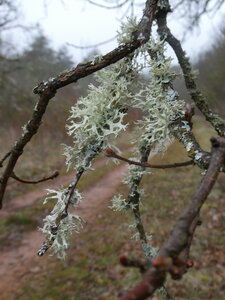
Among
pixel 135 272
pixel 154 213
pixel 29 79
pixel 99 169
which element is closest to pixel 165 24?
pixel 135 272

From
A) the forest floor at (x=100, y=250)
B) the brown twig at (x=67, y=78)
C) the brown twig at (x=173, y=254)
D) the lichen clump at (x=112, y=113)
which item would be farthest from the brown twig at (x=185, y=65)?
the forest floor at (x=100, y=250)

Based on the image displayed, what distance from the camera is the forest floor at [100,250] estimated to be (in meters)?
5.02

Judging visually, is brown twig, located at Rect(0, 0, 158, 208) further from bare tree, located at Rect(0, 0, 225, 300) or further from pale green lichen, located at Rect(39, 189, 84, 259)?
pale green lichen, located at Rect(39, 189, 84, 259)

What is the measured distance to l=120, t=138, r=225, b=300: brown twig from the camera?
377 mm

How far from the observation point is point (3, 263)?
609 centimetres

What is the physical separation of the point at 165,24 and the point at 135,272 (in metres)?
4.75

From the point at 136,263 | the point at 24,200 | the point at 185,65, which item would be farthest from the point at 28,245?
the point at 136,263

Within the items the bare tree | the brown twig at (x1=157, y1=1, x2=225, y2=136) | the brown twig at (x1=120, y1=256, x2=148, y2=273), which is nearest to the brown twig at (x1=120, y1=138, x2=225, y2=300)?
the brown twig at (x1=120, y1=256, x2=148, y2=273)

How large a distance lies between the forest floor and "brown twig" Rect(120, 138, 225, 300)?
113 inches

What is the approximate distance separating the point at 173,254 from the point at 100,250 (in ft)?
19.5

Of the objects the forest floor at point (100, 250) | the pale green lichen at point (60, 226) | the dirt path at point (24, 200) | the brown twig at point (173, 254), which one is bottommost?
the brown twig at point (173, 254)

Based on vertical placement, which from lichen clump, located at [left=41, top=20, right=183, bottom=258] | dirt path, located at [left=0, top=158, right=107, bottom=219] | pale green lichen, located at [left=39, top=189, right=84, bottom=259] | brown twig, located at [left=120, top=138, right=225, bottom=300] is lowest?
brown twig, located at [left=120, top=138, right=225, bottom=300]

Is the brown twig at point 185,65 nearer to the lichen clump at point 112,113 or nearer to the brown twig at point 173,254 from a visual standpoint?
the lichen clump at point 112,113

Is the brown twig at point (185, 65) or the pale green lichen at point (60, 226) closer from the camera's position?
the pale green lichen at point (60, 226)
